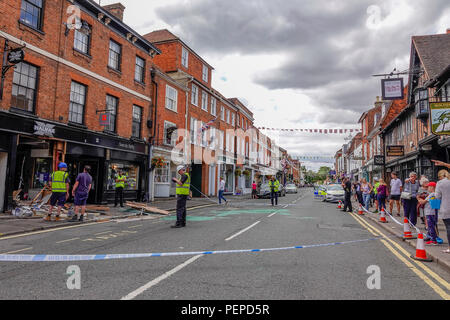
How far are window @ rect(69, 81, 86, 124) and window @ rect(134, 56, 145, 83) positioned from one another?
475 centimetres

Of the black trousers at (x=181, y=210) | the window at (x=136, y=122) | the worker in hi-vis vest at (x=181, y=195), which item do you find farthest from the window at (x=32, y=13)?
the black trousers at (x=181, y=210)

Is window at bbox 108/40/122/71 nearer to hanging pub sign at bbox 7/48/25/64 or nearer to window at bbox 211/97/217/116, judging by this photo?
hanging pub sign at bbox 7/48/25/64

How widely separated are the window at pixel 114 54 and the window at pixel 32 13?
4.46 metres

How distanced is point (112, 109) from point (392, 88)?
15431 mm

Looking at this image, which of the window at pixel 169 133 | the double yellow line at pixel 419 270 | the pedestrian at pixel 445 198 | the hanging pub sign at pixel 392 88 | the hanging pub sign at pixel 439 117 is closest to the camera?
the double yellow line at pixel 419 270

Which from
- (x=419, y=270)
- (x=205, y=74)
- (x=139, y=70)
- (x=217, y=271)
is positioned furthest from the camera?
(x=205, y=74)

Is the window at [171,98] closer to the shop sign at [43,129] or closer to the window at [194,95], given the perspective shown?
the window at [194,95]

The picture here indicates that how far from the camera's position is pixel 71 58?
1456 centimetres

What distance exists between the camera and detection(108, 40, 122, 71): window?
17422mm

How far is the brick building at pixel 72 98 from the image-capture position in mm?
11906

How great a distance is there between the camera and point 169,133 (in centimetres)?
2272

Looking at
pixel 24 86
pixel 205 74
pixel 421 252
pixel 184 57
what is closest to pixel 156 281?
pixel 421 252

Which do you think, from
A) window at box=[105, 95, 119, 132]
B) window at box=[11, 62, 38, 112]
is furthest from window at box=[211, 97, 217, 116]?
window at box=[11, 62, 38, 112]

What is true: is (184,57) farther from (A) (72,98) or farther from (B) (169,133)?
(A) (72,98)
